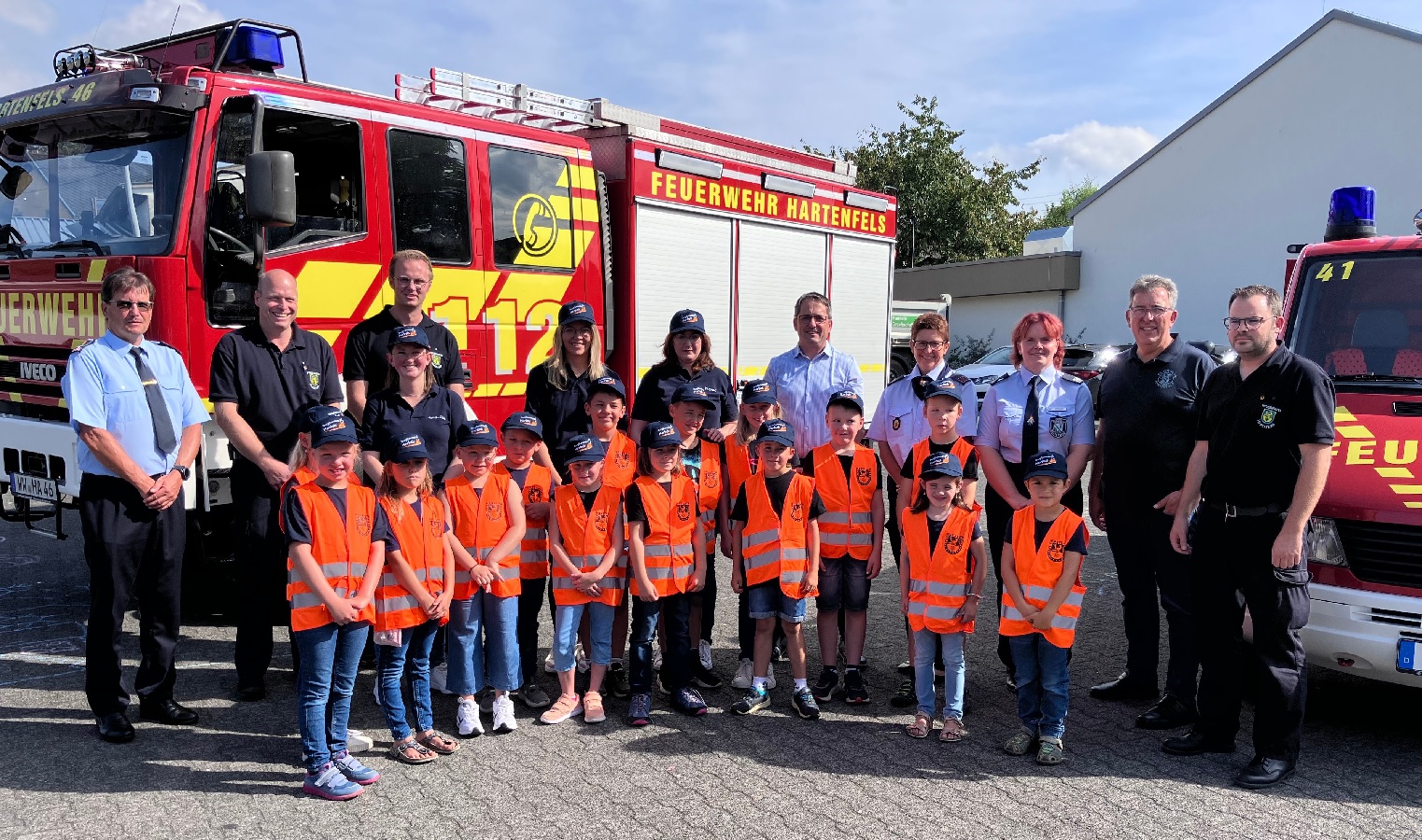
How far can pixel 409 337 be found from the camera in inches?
174

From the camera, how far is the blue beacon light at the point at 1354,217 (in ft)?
18.8

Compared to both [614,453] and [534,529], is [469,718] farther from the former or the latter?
[614,453]

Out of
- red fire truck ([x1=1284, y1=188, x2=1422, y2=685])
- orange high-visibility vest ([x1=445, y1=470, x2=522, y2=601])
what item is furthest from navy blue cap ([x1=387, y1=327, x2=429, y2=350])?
red fire truck ([x1=1284, y1=188, x2=1422, y2=685])

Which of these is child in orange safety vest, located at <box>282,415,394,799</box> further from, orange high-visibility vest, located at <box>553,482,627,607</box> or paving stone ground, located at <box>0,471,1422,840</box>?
orange high-visibility vest, located at <box>553,482,627,607</box>

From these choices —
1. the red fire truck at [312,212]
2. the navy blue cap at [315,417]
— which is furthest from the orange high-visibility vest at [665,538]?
the red fire truck at [312,212]

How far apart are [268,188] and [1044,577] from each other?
407 centimetres

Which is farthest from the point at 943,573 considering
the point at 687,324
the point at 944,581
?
the point at 687,324

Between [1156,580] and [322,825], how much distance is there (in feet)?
12.2

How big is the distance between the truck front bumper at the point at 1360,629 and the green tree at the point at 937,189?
25786 millimetres

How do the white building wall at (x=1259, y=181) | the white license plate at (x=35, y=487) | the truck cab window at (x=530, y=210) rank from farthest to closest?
the white building wall at (x=1259, y=181), the truck cab window at (x=530, y=210), the white license plate at (x=35, y=487)

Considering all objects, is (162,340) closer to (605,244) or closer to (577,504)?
(577,504)

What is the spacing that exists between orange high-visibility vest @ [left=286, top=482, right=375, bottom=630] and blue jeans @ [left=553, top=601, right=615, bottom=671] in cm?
91

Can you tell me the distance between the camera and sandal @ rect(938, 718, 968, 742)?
4.34m

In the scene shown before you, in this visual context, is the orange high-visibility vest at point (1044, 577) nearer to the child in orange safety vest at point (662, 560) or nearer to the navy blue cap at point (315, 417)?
the child in orange safety vest at point (662, 560)
